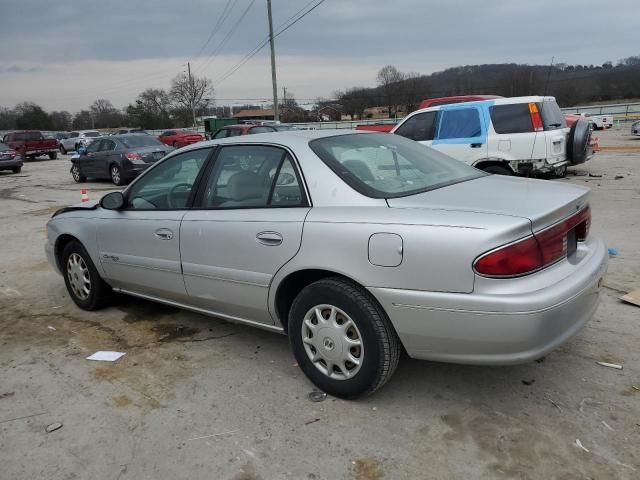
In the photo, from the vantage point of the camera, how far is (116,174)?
15.5 m

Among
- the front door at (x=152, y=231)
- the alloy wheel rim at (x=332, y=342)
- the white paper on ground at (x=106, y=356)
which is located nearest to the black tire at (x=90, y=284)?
the front door at (x=152, y=231)

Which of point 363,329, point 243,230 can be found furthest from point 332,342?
point 243,230

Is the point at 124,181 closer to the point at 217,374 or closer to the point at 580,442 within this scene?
the point at 217,374

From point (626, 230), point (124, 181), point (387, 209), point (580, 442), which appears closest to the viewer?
point (580, 442)

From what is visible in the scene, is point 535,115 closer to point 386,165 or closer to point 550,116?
point 550,116

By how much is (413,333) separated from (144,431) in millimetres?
1579

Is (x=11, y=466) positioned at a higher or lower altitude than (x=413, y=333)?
lower

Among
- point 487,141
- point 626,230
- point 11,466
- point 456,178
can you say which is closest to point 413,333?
point 456,178

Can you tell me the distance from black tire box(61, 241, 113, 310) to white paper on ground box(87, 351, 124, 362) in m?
0.90

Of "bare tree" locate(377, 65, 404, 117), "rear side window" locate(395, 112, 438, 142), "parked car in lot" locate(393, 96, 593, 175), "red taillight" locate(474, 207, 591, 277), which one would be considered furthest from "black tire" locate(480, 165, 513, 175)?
"bare tree" locate(377, 65, 404, 117)

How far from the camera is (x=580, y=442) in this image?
8.30 feet

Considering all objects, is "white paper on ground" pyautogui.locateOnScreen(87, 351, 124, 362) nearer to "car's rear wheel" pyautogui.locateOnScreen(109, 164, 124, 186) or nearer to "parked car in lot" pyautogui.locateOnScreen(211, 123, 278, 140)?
"parked car in lot" pyautogui.locateOnScreen(211, 123, 278, 140)

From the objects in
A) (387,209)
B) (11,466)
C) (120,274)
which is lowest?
(11,466)

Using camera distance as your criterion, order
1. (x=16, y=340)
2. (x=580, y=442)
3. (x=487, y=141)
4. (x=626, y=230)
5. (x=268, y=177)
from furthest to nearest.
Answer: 1. (x=487, y=141)
2. (x=626, y=230)
3. (x=16, y=340)
4. (x=268, y=177)
5. (x=580, y=442)
